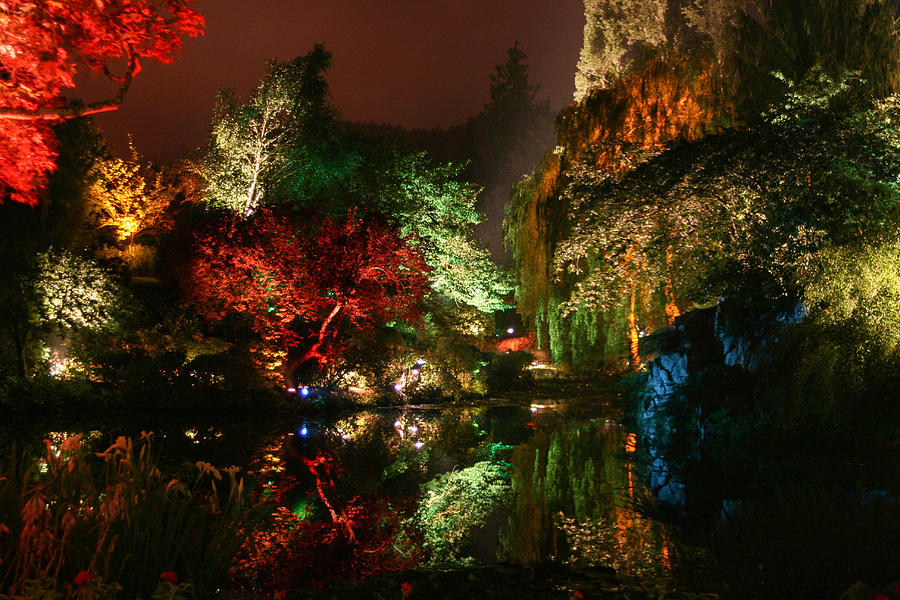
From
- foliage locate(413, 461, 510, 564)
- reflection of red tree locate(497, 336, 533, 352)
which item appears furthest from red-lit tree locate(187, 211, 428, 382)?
reflection of red tree locate(497, 336, 533, 352)

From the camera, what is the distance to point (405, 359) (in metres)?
19.4

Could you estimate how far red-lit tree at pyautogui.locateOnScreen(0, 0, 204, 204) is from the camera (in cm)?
609

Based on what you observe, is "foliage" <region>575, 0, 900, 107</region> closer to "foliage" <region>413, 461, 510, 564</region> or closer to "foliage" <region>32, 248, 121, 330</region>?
"foliage" <region>413, 461, 510, 564</region>

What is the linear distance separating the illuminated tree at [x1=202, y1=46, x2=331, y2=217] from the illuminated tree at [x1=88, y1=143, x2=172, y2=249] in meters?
3.50

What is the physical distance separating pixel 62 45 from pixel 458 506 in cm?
671

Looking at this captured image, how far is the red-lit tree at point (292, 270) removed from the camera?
16.3 metres

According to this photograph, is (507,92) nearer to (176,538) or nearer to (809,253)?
(809,253)

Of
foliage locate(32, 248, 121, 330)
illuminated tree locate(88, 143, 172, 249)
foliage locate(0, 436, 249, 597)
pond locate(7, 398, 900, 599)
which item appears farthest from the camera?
illuminated tree locate(88, 143, 172, 249)

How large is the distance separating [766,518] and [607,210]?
8.01 metres

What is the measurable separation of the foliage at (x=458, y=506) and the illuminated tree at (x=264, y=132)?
16345 millimetres

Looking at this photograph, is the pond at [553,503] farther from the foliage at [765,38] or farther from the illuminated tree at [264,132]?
the illuminated tree at [264,132]

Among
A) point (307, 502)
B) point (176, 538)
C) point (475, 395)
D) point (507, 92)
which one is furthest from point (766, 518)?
point (507, 92)

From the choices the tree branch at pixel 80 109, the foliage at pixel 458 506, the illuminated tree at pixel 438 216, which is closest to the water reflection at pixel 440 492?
the foliage at pixel 458 506

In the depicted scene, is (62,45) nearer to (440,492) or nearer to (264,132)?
(440,492)
